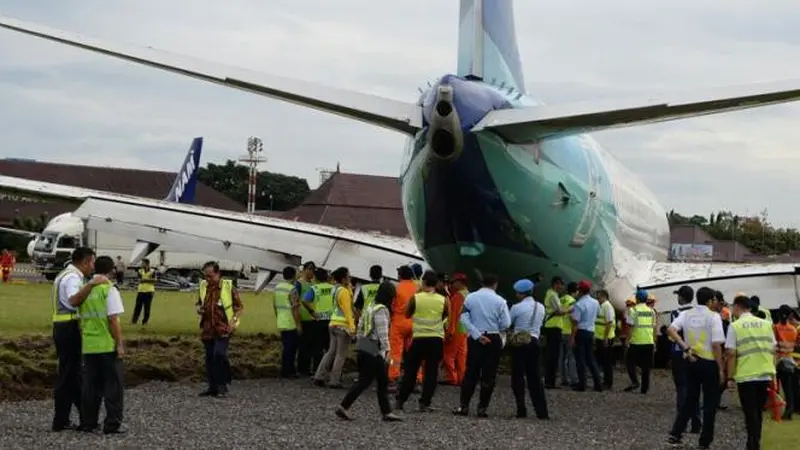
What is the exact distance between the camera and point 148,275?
30.2 meters

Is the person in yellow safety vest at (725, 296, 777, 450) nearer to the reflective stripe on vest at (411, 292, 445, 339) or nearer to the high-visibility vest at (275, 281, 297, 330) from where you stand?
the reflective stripe on vest at (411, 292, 445, 339)

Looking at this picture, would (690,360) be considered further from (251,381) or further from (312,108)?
(251,381)

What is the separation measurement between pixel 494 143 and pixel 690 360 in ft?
15.2

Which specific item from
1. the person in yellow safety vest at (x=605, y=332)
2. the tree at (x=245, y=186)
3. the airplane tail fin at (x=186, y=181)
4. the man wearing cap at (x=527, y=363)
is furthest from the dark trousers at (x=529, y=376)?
the tree at (x=245, y=186)

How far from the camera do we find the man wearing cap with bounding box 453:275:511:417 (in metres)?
15.1

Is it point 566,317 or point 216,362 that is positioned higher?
point 566,317

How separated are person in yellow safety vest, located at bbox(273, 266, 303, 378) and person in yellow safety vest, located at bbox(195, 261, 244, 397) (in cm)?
300

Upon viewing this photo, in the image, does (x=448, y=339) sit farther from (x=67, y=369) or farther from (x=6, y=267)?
(x=6, y=267)

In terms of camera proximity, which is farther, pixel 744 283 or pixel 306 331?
pixel 744 283

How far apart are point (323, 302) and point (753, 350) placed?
27.1 ft

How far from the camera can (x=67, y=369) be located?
41.1ft

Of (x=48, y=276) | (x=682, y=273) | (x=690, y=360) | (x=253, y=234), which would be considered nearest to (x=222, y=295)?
(x=690, y=360)

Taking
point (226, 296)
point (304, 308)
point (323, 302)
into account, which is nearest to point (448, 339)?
point (323, 302)

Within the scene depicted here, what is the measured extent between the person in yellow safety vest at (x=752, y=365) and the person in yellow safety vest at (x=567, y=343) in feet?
21.3
